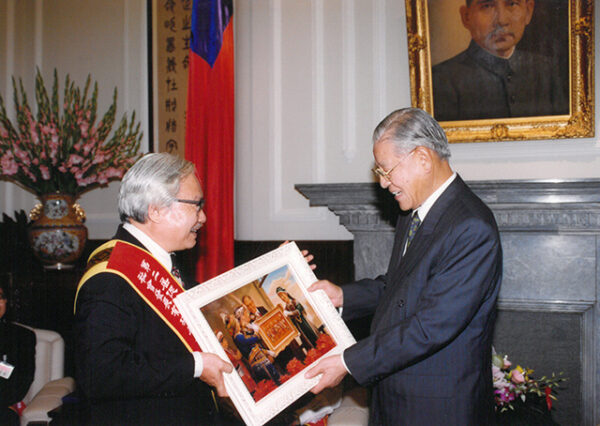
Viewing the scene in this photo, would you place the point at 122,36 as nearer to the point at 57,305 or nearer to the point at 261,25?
the point at 261,25

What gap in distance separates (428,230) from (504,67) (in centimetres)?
198

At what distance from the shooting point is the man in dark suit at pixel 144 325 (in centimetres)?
151

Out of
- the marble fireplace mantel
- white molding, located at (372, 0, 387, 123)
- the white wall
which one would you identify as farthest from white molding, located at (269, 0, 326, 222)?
white molding, located at (372, 0, 387, 123)

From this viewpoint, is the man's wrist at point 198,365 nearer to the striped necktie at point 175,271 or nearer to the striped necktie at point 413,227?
the striped necktie at point 175,271

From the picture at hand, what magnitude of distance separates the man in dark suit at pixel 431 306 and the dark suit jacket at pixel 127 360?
1.57ft

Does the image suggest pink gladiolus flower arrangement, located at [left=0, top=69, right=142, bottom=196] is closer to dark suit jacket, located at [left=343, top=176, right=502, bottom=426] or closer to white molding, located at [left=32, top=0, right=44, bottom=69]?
white molding, located at [left=32, top=0, right=44, bottom=69]

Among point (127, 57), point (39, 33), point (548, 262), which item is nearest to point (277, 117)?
point (127, 57)

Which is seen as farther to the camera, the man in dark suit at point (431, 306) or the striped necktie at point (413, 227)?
the striped necktie at point (413, 227)

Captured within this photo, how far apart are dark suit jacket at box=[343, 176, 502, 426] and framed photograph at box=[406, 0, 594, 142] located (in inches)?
68.7

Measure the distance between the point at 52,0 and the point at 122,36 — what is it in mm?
830

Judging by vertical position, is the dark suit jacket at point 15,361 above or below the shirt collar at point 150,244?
below

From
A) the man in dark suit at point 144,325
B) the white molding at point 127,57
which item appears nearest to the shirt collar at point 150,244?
the man in dark suit at point 144,325

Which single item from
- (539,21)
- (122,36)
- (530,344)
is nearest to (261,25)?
(122,36)

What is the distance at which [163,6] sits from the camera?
13.8 ft
